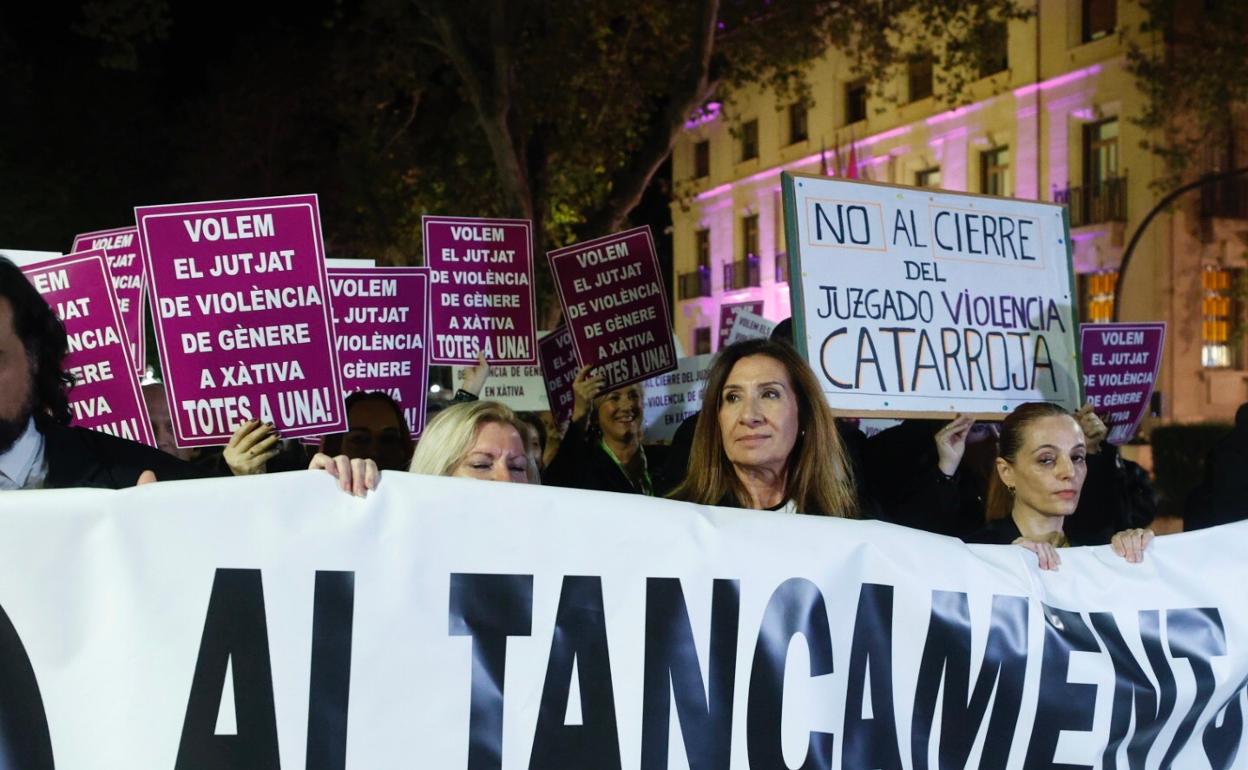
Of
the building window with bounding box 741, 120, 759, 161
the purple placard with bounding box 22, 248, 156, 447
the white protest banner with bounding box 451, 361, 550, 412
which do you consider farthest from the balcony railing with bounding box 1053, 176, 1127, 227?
the purple placard with bounding box 22, 248, 156, 447

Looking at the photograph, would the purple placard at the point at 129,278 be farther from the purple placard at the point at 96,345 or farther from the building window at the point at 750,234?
the building window at the point at 750,234

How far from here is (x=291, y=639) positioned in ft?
8.44

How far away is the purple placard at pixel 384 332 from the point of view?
603cm

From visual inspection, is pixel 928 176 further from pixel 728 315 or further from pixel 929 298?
pixel 929 298

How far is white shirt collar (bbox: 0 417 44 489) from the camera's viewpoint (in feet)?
9.67

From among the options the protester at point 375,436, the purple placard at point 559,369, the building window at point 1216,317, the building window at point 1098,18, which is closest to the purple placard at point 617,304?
the purple placard at point 559,369

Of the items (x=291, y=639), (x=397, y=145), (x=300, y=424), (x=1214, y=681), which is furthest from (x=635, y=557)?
(x=397, y=145)

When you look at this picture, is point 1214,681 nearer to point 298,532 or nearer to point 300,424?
point 298,532

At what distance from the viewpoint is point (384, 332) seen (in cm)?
613

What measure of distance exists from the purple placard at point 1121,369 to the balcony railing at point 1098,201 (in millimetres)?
20470

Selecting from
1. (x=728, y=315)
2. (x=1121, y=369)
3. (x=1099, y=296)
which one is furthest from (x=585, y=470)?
(x=1099, y=296)

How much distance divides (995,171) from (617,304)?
2662 centimetres

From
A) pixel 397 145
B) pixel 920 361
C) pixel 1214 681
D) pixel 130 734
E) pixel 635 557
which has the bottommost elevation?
pixel 1214 681

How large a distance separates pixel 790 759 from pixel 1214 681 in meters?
1.21
